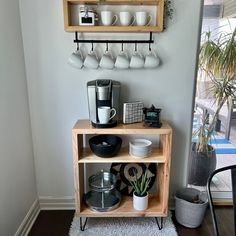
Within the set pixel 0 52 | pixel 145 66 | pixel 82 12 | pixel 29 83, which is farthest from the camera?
pixel 29 83

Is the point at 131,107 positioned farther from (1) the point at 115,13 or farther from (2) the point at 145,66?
(1) the point at 115,13

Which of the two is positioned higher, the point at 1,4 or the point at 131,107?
the point at 1,4

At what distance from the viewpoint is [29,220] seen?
6.24ft

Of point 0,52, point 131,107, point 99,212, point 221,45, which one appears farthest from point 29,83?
point 221,45

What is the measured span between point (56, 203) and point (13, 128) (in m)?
0.85

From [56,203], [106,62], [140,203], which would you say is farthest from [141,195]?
[106,62]

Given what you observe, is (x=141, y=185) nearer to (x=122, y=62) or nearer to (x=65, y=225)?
(x=65, y=225)

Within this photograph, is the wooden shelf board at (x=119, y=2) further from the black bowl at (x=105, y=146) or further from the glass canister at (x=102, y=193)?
the glass canister at (x=102, y=193)

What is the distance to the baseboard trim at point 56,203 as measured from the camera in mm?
2109

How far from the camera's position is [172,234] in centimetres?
181

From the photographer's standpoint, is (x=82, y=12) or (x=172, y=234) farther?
(x=172, y=234)

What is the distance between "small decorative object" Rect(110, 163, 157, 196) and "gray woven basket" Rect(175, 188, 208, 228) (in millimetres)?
293

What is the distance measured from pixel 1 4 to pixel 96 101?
0.87 metres

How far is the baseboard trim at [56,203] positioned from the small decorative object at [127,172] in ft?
1.57
